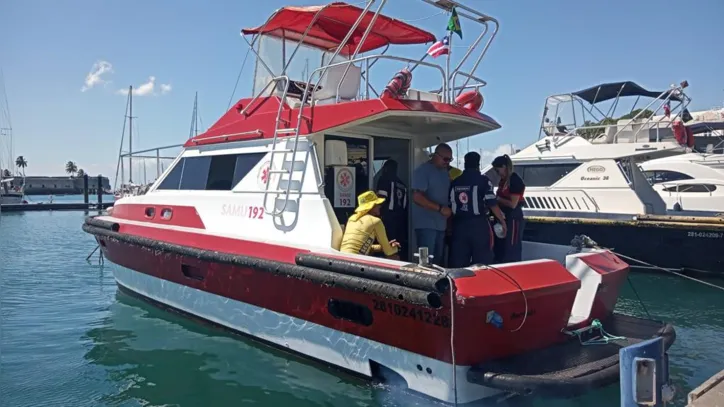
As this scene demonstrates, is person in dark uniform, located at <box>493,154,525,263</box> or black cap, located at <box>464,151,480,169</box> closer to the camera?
black cap, located at <box>464,151,480,169</box>

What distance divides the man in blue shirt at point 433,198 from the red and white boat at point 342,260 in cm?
44

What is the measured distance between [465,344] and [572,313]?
152cm

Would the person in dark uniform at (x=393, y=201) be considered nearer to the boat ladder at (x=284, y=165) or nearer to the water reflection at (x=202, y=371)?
the boat ladder at (x=284, y=165)

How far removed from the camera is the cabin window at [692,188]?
13.5 metres

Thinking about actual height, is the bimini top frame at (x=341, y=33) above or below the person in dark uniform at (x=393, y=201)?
above

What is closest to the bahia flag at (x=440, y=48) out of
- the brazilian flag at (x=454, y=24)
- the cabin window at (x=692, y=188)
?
the brazilian flag at (x=454, y=24)

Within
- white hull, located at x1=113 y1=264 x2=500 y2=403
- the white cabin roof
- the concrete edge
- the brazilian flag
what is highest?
the brazilian flag

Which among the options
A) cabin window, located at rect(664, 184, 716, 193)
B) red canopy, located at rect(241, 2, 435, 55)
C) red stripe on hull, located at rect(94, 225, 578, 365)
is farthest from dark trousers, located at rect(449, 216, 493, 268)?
cabin window, located at rect(664, 184, 716, 193)

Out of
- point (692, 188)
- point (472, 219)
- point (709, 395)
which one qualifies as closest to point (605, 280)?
point (472, 219)

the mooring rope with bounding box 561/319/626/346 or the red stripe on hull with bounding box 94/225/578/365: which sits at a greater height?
the red stripe on hull with bounding box 94/225/578/365

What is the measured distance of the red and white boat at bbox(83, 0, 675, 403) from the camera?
4.09 metres

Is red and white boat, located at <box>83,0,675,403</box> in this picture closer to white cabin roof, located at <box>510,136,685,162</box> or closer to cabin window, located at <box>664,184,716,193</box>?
white cabin roof, located at <box>510,136,685,162</box>

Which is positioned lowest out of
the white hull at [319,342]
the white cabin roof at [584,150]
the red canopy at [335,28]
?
the white hull at [319,342]

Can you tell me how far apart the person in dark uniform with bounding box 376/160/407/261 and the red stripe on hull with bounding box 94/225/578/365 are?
4.36 feet
